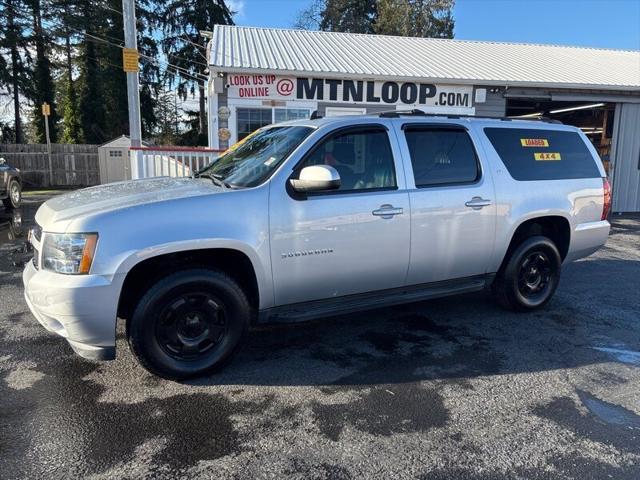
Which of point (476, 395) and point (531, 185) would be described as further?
point (531, 185)

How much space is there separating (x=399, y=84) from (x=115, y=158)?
46.0 ft

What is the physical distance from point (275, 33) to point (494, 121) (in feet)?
39.5

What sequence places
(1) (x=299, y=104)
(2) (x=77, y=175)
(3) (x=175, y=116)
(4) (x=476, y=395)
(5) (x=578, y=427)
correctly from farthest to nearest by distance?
(3) (x=175, y=116) → (2) (x=77, y=175) → (1) (x=299, y=104) → (4) (x=476, y=395) → (5) (x=578, y=427)

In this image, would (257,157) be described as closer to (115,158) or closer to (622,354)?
(622,354)

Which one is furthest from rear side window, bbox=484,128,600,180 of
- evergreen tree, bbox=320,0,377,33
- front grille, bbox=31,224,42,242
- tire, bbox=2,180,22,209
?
evergreen tree, bbox=320,0,377,33

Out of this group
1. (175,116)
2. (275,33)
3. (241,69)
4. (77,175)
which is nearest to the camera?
(241,69)

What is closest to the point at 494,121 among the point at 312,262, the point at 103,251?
the point at 312,262

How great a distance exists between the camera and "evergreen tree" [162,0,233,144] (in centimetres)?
3142

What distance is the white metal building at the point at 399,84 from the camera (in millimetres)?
11414

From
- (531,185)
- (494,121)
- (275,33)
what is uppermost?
(275,33)

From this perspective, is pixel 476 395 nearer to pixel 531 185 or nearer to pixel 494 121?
pixel 531 185

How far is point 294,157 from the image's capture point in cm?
383

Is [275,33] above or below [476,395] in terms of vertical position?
above

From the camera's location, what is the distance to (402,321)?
16.1 ft
